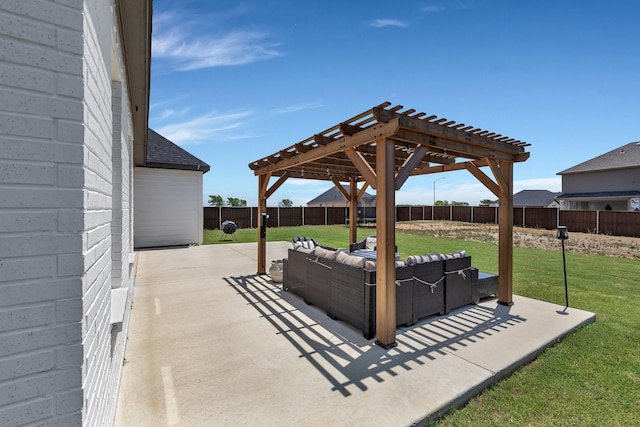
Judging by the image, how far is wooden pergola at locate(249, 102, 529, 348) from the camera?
11.8 ft

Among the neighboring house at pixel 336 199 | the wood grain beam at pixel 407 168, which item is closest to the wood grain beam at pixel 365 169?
the wood grain beam at pixel 407 168

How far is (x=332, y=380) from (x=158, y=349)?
2.18 meters

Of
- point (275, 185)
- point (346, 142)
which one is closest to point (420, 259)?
point (346, 142)

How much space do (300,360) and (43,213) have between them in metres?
2.95

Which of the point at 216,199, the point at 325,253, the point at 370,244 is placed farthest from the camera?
the point at 216,199

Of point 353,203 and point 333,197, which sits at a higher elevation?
point 333,197

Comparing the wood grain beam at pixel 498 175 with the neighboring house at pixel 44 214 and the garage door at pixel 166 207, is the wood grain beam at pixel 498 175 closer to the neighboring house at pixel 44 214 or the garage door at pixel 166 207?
the neighboring house at pixel 44 214

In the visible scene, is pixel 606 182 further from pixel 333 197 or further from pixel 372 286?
pixel 372 286

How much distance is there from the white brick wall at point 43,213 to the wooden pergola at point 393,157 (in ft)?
9.89

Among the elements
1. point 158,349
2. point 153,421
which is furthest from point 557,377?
point 158,349

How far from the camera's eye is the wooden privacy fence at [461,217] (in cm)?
1692

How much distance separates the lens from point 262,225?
7.24 m

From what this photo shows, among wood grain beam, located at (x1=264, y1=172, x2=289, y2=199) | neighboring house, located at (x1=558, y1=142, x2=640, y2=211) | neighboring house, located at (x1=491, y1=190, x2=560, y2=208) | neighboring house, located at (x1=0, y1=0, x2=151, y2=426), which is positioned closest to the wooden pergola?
wood grain beam, located at (x1=264, y1=172, x2=289, y2=199)

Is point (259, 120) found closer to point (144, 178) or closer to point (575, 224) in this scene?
point (144, 178)
